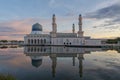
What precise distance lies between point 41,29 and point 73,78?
99.4 m

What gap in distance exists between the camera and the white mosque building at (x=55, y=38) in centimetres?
10407

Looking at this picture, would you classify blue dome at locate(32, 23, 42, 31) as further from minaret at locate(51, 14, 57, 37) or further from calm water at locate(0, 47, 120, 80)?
calm water at locate(0, 47, 120, 80)

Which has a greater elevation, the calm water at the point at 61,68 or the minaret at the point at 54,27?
the minaret at the point at 54,27

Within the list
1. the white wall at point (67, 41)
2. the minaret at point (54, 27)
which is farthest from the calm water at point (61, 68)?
the white wall at point (67, 41)

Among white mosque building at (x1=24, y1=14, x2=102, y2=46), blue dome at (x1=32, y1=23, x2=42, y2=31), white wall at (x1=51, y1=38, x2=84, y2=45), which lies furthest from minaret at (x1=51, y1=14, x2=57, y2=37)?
blue dome at (x1=32, y1=23, x2=42, y2=31)

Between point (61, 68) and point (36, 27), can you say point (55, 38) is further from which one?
point (61, 68)

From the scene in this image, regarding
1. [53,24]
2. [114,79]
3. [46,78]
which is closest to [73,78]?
[46,78]

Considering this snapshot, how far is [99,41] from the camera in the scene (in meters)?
107

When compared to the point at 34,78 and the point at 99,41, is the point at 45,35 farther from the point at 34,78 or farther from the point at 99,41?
the point at 34,78

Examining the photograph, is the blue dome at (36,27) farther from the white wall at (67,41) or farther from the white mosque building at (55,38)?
the white wall at (67,41)

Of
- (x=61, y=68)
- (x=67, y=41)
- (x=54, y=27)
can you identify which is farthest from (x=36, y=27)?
(x=61, y=68)

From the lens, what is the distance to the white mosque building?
104075 mm

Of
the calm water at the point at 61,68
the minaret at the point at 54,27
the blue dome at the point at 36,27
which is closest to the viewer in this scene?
the calm water at the point at 61,68

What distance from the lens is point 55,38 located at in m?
106
